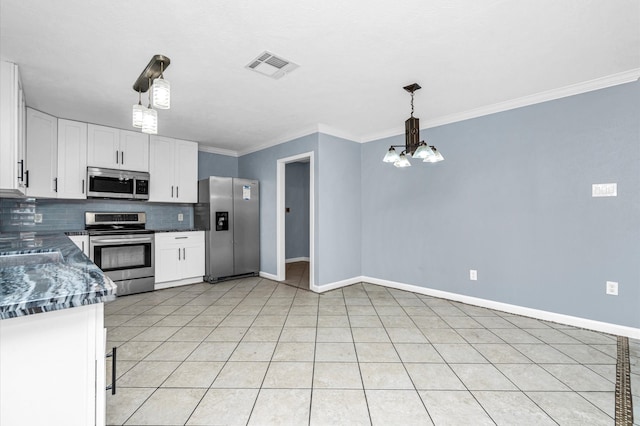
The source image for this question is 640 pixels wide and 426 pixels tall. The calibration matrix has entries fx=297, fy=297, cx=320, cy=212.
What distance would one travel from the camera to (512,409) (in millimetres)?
1746

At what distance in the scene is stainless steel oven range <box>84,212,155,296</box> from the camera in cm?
390

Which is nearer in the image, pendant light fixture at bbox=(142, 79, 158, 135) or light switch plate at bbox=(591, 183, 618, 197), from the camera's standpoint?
pendant light fixture at bbox=(142, 79, 158, 135)

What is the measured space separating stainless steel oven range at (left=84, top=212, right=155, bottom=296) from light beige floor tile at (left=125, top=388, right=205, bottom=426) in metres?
2.70

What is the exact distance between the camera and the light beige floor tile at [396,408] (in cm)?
165

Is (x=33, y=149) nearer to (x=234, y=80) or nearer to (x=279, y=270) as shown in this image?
(x=234, y=80)

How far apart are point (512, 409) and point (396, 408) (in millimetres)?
681

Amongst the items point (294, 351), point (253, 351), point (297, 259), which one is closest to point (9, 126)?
point (253, 351)

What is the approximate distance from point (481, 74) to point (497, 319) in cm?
249

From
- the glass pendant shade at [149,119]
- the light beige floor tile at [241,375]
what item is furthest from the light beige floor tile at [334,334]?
the glass pendant shade at [149,119]

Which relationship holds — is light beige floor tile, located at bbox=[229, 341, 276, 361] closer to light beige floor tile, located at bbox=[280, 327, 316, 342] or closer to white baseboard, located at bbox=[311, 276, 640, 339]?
light beige floor tile, located at bbox=[280, 327, 316, 342]

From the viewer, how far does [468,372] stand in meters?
2.13

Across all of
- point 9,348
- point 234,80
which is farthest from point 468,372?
point 234,80

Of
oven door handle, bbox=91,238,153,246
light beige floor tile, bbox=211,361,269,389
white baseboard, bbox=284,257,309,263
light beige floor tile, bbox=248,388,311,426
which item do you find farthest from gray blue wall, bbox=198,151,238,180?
light beige floor tile, bbox=248,388,311,426

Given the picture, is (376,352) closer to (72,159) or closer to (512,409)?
(512,409)
